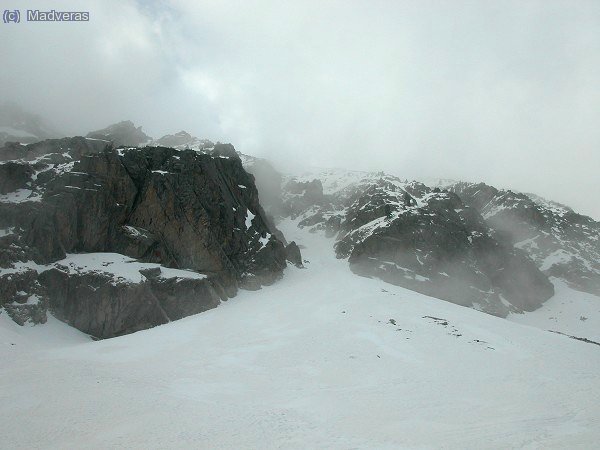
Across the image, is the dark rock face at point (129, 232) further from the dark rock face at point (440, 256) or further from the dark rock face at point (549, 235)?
the dark rock face at point (549, 235)

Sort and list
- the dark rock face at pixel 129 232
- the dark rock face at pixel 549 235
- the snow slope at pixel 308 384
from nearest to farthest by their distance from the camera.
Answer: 1. the snow slope at pixel 308 384
2. the dark rock face at pixel 129 232
3. the dark rock face at pixel 549 235

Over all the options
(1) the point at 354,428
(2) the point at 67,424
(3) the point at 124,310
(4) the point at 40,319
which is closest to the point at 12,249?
(4) the point at 40,319

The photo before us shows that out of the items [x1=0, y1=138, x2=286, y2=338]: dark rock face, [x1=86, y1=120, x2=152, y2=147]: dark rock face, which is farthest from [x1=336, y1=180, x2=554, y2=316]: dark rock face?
[x1=86, y1=120, x2=152, y2=147]: dark rock face

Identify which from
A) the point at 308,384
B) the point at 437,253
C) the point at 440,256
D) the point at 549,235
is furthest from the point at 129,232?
the point at 549,235

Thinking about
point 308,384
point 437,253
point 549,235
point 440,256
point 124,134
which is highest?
point 124,134

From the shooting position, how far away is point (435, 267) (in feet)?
271

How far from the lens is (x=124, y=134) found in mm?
115188

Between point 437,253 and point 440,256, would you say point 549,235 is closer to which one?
point 440,256

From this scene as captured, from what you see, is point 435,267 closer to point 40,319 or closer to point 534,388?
point 534,388

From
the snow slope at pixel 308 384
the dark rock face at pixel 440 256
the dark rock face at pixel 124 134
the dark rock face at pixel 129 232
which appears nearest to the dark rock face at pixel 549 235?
the dark rock face at pixel 440 256

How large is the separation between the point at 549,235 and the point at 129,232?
111m

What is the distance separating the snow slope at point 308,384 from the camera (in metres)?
17.4

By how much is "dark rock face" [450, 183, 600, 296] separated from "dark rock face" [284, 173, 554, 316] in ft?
35.6

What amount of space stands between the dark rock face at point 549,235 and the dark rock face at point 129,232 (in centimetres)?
7654
